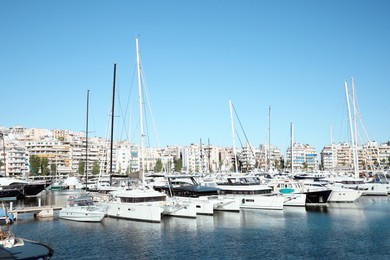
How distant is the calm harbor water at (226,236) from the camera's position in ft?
88.3

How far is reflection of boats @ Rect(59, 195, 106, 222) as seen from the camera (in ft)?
128

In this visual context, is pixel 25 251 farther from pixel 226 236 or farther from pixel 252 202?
pixel 252 202

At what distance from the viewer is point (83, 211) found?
39688 millimetres

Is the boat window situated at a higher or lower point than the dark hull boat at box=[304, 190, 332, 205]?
higher

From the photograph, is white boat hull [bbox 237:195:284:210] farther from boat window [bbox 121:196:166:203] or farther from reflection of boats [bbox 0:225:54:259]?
reflection of boats [bbox 0:225:54:259]

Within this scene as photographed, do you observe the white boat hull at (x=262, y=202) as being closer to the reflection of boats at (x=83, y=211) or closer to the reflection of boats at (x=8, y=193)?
the reflection of boats at (x=83, y=211)

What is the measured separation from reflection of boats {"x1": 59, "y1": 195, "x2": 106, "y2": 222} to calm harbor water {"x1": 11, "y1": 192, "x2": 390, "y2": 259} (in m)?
0.87

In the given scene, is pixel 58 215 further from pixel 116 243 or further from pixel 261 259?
pixel 261 259

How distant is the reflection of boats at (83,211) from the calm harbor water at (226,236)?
2.85ft

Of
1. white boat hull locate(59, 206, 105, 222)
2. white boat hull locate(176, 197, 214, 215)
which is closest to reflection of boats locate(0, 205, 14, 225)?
white boat hull locate(59, 206, 105, 222)

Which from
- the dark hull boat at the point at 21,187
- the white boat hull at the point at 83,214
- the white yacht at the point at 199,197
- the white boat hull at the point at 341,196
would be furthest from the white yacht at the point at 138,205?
the dark hull boat at the point at 21,187

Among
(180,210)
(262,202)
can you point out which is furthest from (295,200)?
(180,210)

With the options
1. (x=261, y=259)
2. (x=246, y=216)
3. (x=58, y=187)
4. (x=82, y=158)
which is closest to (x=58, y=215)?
(x=246, y=216)

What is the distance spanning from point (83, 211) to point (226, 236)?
49.5ft
